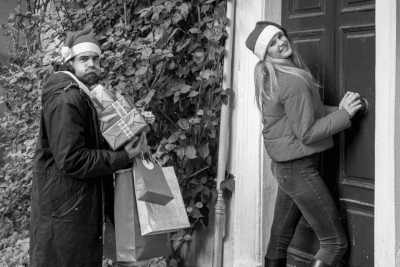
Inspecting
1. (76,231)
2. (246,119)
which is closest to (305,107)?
(246,119)

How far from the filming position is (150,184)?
3504 mm

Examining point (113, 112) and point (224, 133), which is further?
point (224, 133)

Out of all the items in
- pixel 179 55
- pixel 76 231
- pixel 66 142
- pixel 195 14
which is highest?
pixel 195 14

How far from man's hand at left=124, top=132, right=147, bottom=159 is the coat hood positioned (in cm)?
42

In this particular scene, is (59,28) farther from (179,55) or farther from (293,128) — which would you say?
(293,128)

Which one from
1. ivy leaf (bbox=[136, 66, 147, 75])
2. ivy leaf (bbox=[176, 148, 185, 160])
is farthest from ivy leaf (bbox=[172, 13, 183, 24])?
ivy leaf (bbox=[176, 148, 185, 160])

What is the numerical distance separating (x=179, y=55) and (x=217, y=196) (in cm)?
110

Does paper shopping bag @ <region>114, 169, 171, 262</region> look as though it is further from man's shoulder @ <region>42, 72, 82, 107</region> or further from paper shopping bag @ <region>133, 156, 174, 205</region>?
man's shoulder @ <region>42, 72, 82, 107</region>

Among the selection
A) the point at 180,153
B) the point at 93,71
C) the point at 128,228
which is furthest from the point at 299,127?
the point at 180,153

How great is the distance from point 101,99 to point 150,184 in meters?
0.54

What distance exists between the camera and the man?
11.1 feet

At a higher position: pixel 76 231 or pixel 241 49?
pixel 241 49

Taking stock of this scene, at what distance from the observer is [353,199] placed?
3.91m

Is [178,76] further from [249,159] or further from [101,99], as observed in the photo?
[101,99]
